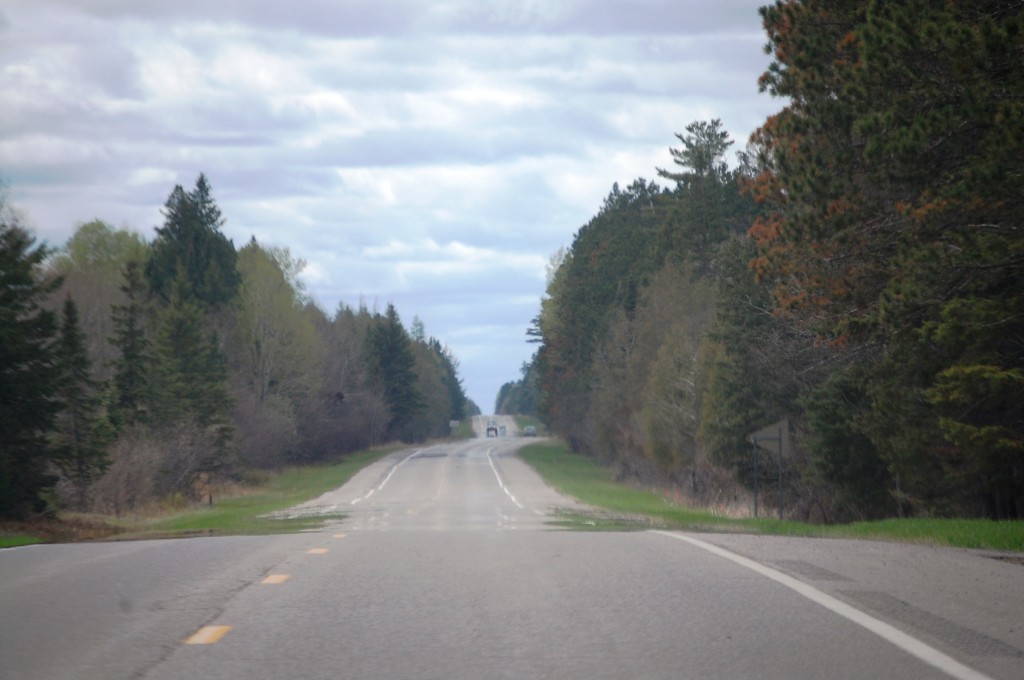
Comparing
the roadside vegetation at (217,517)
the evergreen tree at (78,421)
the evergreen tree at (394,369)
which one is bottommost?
the roadside vegetation at (217,517)

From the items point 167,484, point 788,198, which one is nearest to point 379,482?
point 167,484

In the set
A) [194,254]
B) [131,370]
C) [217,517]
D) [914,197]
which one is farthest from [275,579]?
[194,254]

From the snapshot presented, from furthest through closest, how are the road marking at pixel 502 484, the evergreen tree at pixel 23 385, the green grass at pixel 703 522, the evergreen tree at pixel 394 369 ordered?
1. the evergreen tree at pixel 394 369
2. the road marking at pixel 502 484
3. the evergreen tree at pixel 23 385
4. the green grass at pixel 703 522

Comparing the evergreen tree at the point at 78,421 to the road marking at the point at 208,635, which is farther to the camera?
the evergreen tree at the point at 78,421

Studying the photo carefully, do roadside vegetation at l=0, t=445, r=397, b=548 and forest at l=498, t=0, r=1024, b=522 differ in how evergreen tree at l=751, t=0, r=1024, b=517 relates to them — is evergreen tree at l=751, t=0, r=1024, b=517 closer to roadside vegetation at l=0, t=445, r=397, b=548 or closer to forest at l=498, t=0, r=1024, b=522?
forest at l=498, t=0, r=1024, b=522

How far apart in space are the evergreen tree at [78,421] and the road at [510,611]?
24802 millimetres

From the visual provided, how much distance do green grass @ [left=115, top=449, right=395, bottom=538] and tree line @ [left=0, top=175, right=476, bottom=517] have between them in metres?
1.94

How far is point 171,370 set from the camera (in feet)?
182

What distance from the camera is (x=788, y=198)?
23844 mm

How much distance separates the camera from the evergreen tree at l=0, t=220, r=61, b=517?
34.1 meters

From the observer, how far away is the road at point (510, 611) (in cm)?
774

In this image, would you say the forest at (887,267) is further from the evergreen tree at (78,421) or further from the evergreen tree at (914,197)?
the evergreen tree at (78,421)

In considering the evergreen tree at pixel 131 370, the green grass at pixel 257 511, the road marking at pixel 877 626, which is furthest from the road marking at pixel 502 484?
the road marking at pixel 877 626

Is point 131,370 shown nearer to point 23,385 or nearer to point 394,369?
point 23,385
